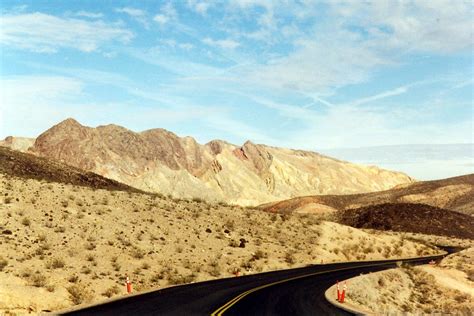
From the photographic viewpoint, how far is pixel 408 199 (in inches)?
5502

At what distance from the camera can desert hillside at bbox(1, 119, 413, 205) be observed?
133750mm

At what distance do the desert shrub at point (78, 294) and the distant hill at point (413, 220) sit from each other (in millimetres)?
77877

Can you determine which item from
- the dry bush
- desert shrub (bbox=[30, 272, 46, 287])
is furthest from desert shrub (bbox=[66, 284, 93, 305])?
the dry bush

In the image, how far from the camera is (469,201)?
13025 cm

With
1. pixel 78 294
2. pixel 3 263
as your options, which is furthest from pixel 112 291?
pixel 3 263

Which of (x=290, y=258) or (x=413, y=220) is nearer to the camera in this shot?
(x=290, y=258)

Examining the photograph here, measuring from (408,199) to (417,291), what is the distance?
363 ft

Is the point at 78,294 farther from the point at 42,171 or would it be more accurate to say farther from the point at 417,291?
the point at 42,171

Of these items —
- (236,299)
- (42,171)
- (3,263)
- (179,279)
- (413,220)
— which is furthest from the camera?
(413,220)

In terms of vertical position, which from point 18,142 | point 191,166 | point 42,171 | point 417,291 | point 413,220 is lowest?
point 417,291

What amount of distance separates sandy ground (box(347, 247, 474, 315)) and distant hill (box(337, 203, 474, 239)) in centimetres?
5256

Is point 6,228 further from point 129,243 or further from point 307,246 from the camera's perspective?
point 307,246

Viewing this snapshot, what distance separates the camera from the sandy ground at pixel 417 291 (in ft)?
95.5

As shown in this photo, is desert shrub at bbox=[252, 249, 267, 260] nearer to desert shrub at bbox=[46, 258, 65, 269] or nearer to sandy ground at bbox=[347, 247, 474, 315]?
sandy ground at bbox=[347, 247, 474, 315]
